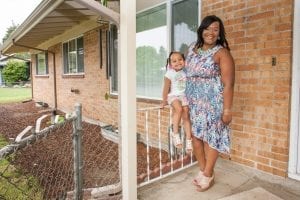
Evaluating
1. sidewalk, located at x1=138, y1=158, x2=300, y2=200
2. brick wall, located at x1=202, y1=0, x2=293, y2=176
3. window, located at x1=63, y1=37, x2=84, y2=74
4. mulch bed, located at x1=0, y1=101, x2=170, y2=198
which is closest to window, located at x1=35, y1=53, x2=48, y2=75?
window, located at x1=63, y1=37, x2=84, y2=74

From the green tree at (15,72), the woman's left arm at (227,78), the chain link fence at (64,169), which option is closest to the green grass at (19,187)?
the chain link fence at (64,169)

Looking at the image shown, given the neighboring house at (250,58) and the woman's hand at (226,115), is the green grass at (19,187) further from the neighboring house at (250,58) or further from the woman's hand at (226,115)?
the woman's hand at (226,115)

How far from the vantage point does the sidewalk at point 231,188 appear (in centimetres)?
283

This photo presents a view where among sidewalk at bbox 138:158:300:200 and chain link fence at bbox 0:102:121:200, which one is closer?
sidewalk at bbox 138:158:300:200

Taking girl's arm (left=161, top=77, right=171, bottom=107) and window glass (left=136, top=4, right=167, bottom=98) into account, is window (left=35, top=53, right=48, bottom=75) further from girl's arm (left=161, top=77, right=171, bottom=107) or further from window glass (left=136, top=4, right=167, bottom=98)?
girl's arm (left=161, top=77, right=171, bottom=107)

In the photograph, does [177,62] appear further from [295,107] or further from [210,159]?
[295,107]

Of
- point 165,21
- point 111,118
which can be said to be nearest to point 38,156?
point 111,118

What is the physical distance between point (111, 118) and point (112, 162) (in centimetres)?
233

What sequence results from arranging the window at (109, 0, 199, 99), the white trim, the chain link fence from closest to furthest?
the white trim, the chain link fence, the window at (109, 0, 199, 99)

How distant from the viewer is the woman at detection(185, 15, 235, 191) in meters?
2.64

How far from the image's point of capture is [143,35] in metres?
5.86

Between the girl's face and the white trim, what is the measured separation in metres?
1.13

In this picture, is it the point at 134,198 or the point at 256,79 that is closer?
the point at 134,198

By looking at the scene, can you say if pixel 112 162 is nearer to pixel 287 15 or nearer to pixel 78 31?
pixel 287 15
